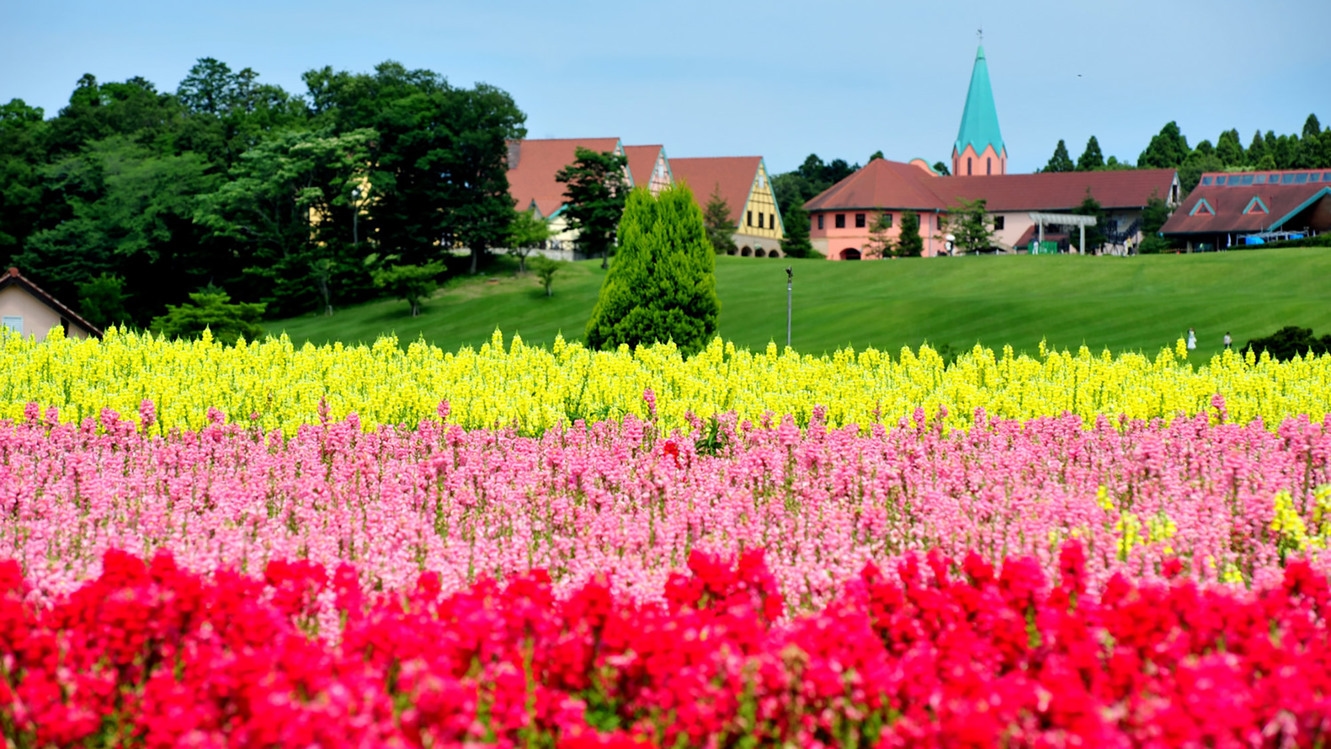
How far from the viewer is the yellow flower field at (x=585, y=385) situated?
13977mm

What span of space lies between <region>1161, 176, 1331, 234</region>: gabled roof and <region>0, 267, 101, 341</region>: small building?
227ft

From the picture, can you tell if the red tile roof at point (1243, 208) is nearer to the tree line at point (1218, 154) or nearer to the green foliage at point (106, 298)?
the tree line at point (1218, 154)

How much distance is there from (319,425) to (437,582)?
7.35 m

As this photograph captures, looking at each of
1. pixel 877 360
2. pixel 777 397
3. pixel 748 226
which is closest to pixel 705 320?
pixel 877 360

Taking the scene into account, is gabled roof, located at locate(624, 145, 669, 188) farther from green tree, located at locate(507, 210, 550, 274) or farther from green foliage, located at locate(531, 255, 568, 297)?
green foliage, located at locate(531, 255, 568, 297)

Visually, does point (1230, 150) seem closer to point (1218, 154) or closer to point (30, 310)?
point (1218, 154)

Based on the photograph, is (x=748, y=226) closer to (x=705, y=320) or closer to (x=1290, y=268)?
(x=1290, y=268)

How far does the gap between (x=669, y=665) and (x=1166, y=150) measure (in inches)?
5463

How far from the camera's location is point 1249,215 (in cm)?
8450

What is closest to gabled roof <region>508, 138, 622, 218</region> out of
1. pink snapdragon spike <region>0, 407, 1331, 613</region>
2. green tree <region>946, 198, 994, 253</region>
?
green tree <region>946, 198, 994, 253</region>

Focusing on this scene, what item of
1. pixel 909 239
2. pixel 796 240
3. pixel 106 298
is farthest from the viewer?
pixel 796 240

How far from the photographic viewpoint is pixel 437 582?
586cm

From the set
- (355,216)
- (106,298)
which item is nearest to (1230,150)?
(355,216)

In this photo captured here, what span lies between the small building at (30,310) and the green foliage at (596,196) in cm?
3088
